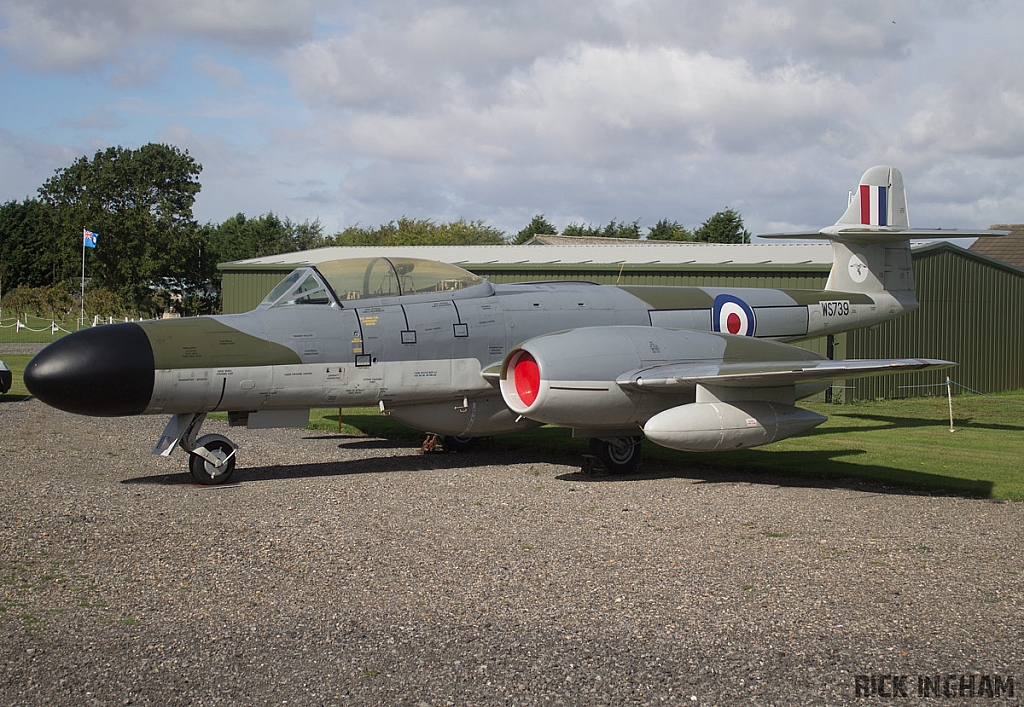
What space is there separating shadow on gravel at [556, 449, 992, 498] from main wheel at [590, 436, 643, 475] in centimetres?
13

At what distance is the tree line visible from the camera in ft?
163

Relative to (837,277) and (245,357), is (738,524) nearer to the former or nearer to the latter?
(245,357)

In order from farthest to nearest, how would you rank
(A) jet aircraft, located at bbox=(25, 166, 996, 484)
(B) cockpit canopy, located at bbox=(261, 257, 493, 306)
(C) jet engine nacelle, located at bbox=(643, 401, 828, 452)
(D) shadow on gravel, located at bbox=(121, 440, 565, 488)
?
(B) cockpit canopy, located at bbox=(261, 257, 493, 306), (D) shadow on gravel, located at bbox=(121, 440, 565, 488), (C) jet engine nacelle, located at bbox=(643, 401, 828, 452), (A) jet aircraft, located at bbox=(25, 166, 996, 484)

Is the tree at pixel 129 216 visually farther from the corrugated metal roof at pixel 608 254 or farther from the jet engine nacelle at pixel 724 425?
the jet engine nacelle at pixel 724 425

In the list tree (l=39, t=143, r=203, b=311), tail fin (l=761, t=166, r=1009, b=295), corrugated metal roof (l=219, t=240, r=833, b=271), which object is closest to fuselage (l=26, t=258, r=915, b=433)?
tail fin (l=761, t=166, r=1009, b=295)

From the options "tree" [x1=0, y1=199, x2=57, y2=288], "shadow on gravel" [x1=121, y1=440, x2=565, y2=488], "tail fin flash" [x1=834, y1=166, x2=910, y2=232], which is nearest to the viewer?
"shadow on gravel" [x1=121, y1=440, x2=565, y2=488]

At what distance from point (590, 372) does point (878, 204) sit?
293 inches

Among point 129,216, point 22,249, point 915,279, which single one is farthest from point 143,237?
point 915,279

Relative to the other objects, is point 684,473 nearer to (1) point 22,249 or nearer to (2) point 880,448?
(2) point 880,448

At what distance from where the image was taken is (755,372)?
974cm

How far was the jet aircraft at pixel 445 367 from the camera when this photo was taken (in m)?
9.34

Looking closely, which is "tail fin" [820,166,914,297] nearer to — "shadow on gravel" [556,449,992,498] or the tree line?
"shadow on gravel" [556,449,992,498]

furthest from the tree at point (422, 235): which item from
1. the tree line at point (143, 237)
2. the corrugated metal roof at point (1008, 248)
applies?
the corrugated metal roof at point (1008, 248)

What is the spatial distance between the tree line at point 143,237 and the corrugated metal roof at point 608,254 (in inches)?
793
